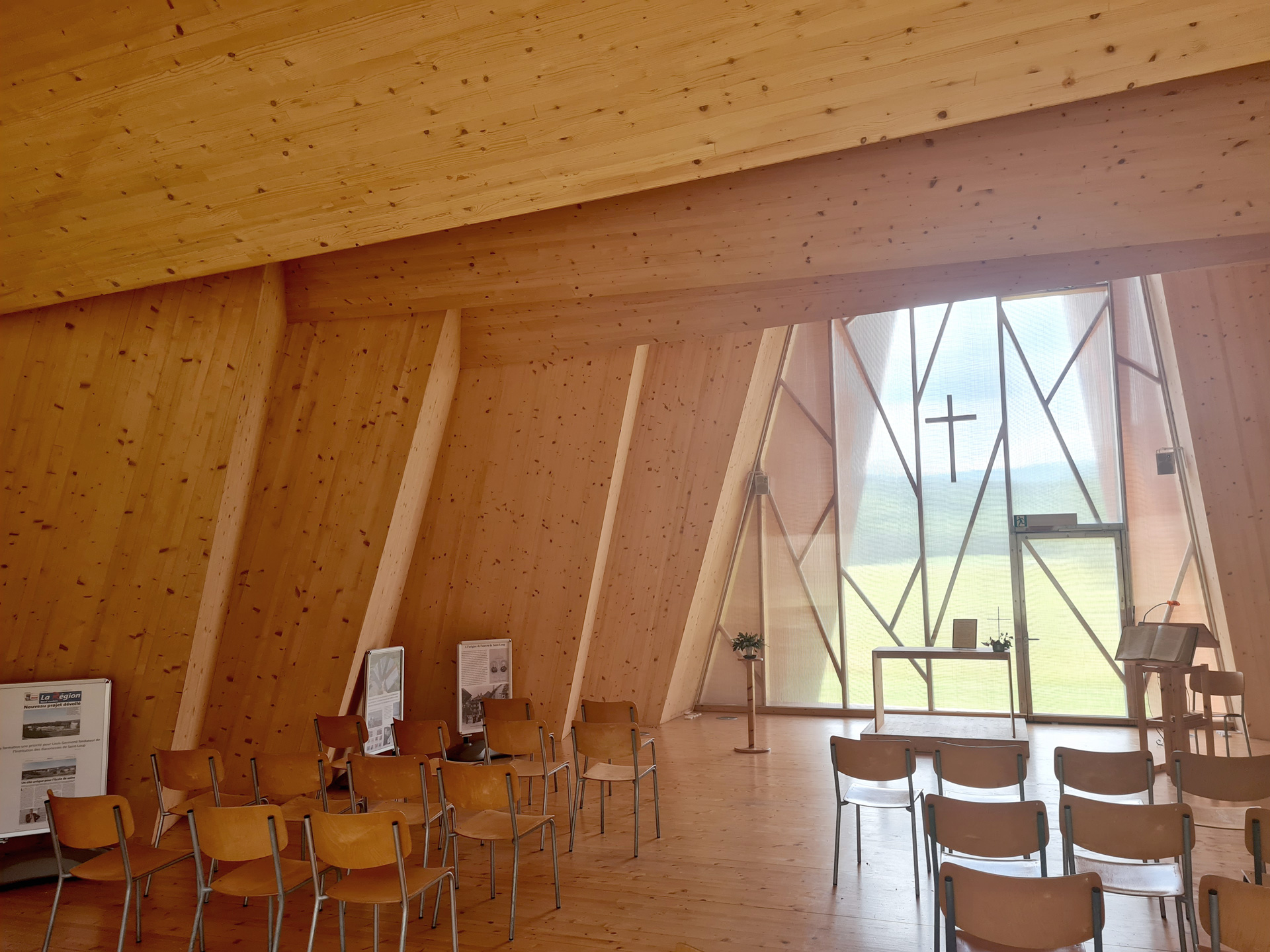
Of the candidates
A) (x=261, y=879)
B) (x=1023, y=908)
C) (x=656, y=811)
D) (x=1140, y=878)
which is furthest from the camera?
(x=656, y=811)

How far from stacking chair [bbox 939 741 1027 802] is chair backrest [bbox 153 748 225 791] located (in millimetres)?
3890

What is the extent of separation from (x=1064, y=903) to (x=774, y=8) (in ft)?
9.99

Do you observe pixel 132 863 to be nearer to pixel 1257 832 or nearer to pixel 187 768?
pixel 187 768

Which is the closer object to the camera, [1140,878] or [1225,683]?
[1140,878]

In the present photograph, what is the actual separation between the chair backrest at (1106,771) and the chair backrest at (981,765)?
19cm

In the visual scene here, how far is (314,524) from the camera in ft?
20.1

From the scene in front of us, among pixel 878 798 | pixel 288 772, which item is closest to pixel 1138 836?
pixel 878 798

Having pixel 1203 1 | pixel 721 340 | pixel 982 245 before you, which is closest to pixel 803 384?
pixel 721 340

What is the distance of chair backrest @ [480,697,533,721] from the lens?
21.0 ft

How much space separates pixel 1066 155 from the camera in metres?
4.29

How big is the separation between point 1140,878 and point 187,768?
4.71 meters

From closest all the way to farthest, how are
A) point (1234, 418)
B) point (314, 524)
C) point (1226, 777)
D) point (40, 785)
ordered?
point (1226, 777), point (40, 785), point (314, 524), point (1234, 418)

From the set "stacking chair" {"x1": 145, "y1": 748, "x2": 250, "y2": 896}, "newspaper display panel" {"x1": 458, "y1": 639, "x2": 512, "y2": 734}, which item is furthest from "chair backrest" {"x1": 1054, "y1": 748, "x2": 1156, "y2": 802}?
"newspaper display panel" {"x1": 458, "y1": 639, "x2": 512, "y2": 734}

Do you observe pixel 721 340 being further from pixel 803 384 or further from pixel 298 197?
pixel 298 197
